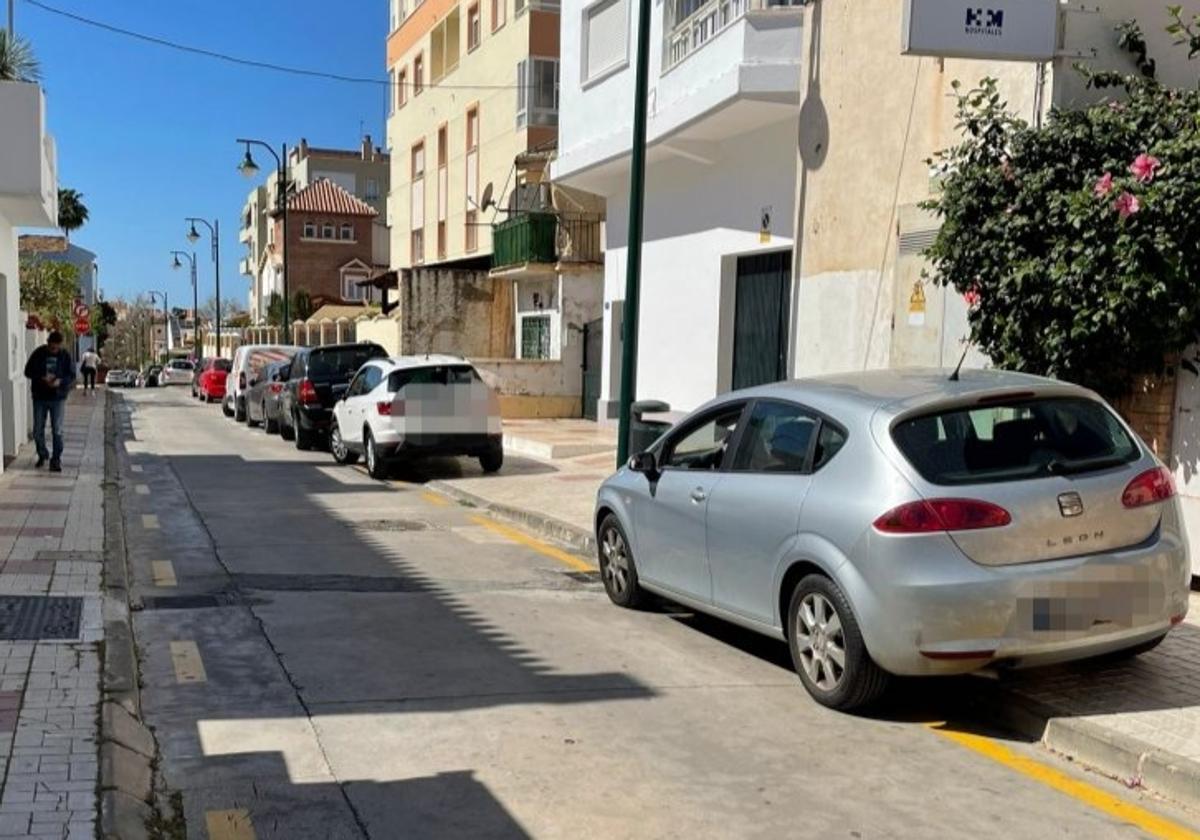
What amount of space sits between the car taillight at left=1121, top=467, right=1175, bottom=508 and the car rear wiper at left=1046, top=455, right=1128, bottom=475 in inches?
4.9

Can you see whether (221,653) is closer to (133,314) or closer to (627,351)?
(627,351)

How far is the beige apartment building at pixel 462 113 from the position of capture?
1093 inches

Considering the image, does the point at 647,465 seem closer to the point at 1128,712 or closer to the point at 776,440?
the point at 776,440

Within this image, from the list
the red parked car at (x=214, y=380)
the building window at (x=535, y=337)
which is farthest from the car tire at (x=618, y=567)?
Result: the red parked car at (x=214, y=380)

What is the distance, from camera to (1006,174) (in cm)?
845

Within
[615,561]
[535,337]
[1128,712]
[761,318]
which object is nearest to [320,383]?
[761,318]

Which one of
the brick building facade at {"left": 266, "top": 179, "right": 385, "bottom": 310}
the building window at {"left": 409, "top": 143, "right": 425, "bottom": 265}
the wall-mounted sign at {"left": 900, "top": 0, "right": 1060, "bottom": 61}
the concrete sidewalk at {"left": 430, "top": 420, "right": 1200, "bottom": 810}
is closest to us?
the concrete sidewalk at {"left": 430, "top": 420, "right": 1200, "bottom": 810}

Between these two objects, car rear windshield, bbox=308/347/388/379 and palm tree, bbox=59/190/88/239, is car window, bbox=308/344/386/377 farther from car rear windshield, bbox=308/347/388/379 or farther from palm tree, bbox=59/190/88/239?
palm tree, bbox=59/190/88/239

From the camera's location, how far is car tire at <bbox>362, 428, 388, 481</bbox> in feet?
49.5

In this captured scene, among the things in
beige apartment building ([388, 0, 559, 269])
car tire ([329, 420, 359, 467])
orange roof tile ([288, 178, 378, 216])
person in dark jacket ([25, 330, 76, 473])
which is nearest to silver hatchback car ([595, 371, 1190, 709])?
person in dark jacket ([25, 330, 76, 473])

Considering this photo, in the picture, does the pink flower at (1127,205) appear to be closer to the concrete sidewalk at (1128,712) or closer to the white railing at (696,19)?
the concrete sidewalk at (1128,712)

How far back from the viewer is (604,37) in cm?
1988

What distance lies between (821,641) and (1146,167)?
4.23 metres

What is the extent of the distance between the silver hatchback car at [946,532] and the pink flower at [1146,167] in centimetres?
243
